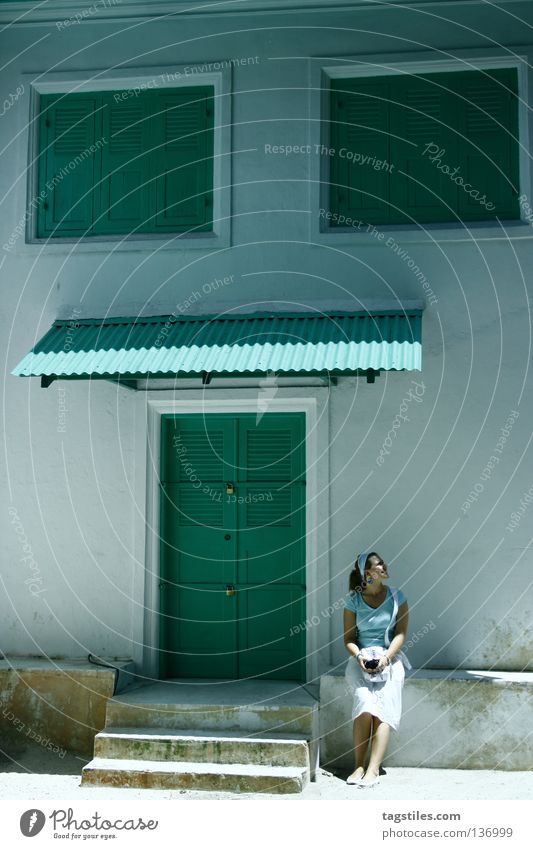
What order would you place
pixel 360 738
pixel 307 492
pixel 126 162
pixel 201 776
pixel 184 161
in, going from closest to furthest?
1. pixel 201 776
2. pixel 360 738
3. pixel 307 492
4. pixel 184 161
5. pixel 126 162

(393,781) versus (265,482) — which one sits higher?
(265,482)

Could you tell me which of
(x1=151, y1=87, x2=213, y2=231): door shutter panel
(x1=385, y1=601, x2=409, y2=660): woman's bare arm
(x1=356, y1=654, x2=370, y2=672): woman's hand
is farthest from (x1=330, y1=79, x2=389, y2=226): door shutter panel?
(x1=356, y1=654, x2=370, y2=672): woman's hand

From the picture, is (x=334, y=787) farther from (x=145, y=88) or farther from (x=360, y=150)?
(x=145, y=88)

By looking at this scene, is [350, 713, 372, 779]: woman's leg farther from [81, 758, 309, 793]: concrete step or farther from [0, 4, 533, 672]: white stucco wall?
[0, 4, 533, 672]: white stucco wall

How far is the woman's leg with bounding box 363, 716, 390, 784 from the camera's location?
8172mm

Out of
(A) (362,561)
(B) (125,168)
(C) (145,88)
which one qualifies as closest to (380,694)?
(A) (362,561)

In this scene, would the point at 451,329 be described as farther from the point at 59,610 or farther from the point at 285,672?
the point at 59,610

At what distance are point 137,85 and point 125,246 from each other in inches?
56.2

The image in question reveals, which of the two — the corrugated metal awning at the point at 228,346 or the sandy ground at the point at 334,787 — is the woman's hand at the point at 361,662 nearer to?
the sandy ground at the point at 334,787

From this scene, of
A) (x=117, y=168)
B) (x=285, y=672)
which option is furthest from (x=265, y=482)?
(x=117, y=168)

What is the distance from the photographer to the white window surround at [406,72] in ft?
30.0

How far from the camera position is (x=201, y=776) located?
8016 millimetres

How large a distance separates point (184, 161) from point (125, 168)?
0.54m

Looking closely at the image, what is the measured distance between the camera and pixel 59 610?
9.51 meters
